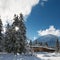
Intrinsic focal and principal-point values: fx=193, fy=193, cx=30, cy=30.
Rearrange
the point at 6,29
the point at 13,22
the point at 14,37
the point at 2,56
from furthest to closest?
the point at 6,29 < the point at 13,22 < the point at 14,37 < the point at 2,56

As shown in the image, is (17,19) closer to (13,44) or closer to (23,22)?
(23,22)

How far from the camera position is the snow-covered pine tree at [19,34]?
143 ft

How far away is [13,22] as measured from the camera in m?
46.8

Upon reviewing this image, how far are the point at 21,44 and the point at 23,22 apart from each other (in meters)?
6.56

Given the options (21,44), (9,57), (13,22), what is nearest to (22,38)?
(21,44)

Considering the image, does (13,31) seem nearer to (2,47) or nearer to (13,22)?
(13,22)

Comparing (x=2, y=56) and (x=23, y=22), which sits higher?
(x=23, y=22)

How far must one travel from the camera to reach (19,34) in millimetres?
44250

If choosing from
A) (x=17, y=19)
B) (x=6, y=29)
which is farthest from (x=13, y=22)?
(x=6, y=29)

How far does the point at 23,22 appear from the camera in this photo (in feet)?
158

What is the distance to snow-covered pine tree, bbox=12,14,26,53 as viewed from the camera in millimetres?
43625

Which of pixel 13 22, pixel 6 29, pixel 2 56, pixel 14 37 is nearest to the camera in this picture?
pixel 2 56

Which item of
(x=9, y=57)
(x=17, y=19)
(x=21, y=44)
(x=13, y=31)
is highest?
(x=17, y=19)

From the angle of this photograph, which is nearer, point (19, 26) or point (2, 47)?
point (19, 26)
